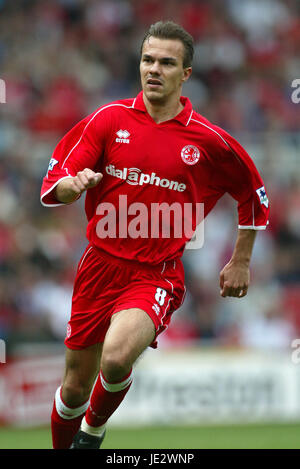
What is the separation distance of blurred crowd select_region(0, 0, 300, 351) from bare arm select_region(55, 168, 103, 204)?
646 cm

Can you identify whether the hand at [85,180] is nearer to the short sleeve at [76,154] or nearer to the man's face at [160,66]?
the short sleeve at [76,154]

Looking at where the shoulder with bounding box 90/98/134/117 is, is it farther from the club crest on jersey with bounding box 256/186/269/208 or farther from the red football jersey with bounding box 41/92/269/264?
the club crest on jersey with bounding box 256/186/269/208

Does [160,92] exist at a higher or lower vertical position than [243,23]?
lower

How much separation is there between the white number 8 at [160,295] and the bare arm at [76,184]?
0.88m

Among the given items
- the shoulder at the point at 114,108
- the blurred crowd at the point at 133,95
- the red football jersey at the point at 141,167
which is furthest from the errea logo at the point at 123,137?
the blurred crowd at the point at 133,95

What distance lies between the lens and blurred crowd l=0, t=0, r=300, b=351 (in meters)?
13.1

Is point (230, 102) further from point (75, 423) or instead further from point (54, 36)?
point (75, 423)

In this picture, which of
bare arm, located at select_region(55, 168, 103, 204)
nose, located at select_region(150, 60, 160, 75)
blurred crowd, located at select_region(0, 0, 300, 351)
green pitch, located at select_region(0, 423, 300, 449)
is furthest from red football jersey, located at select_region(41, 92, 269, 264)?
blurred crowd, located at select_region(0, 0, 300, 351)

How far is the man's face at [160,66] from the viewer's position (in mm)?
6117

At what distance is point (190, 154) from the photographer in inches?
246

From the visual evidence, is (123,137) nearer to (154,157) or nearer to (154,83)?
(154,157)
